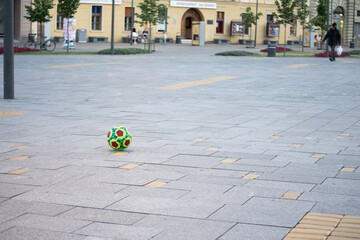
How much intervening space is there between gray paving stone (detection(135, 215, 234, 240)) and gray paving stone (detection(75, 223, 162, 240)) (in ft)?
0.23

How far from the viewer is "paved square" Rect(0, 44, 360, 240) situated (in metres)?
4.65

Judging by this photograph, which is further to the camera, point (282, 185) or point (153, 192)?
point (282, 185)

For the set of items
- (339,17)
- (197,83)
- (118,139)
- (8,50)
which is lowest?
(118,139)

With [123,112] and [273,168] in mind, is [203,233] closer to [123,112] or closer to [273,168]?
[273,168]

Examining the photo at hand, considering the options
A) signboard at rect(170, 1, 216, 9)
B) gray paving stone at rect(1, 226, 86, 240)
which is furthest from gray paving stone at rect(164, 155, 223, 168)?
signboard at rect(170, 1, 216, 9)

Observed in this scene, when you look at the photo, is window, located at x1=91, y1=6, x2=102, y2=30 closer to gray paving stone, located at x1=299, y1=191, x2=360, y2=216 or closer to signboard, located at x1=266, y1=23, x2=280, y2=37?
signboard, located at x1=266, y1=23, x2=280, y2=37

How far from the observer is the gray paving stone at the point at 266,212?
467cm

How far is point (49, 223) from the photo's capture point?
4574 mm

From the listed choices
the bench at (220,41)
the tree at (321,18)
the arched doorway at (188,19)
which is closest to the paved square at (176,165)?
the tree at (321,18)

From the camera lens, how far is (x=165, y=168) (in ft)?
21.4

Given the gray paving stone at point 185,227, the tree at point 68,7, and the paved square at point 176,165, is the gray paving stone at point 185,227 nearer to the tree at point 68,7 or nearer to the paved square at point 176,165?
the paved square at point 176,165

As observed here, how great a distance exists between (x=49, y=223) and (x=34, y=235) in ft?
0.94

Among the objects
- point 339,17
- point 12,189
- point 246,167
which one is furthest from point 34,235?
point 339,17

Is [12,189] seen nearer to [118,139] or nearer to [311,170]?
[118,139]
